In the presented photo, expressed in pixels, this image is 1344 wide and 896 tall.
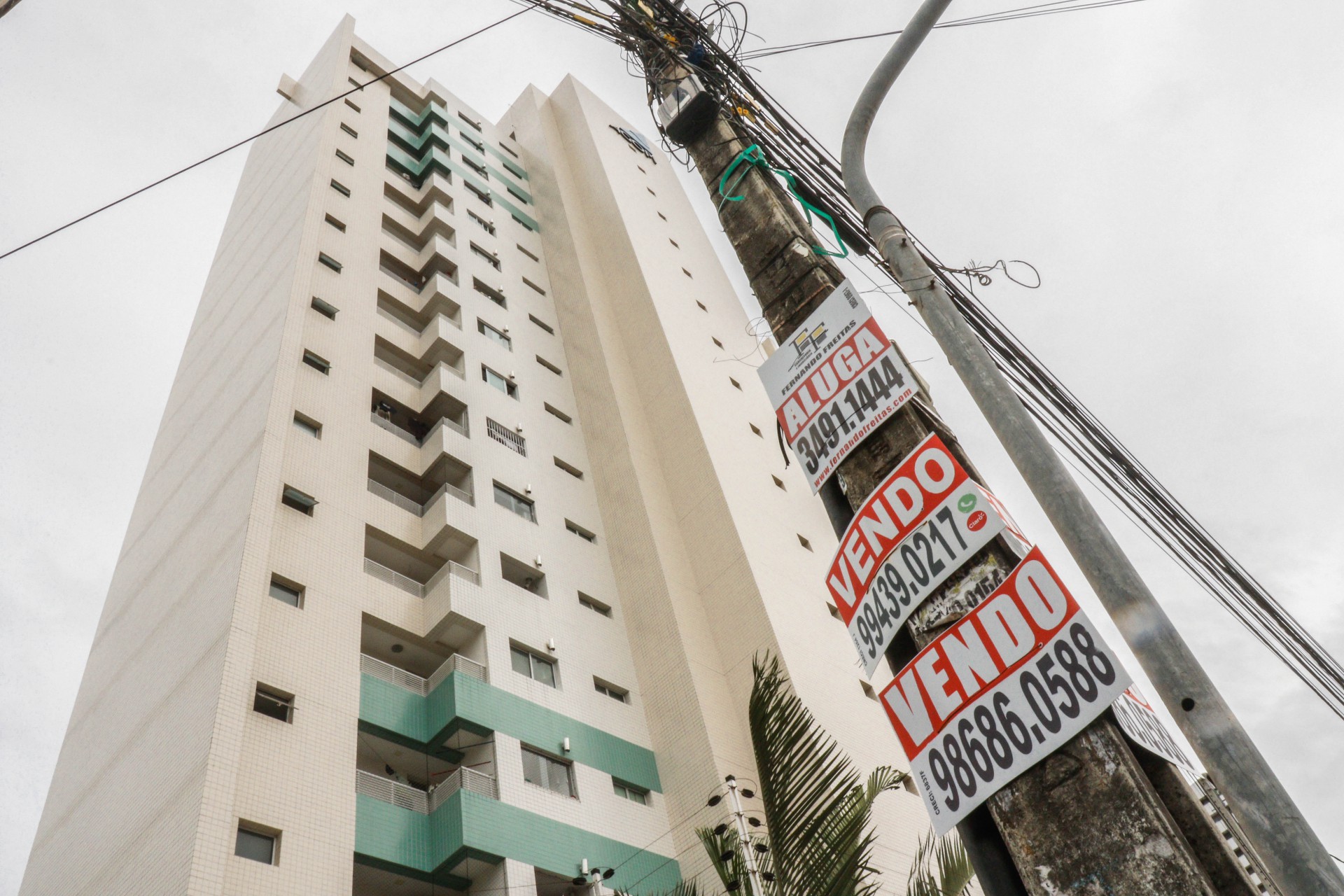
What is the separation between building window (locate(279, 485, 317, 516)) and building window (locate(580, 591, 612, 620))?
20.3 feet

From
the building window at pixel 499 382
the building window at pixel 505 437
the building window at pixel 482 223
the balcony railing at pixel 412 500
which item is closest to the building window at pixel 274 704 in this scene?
the balcony railing at pixel 412 500

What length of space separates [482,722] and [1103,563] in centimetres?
1381

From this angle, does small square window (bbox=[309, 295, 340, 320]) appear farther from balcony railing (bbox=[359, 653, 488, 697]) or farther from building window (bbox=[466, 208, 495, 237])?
building window (bbox=[466, 208, 495, 237])

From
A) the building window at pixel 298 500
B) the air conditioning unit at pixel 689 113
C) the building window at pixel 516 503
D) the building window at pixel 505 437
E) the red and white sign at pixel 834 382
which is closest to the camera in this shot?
the red and white sign at pixel 834 382

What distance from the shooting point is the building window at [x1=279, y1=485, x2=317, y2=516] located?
16812mm

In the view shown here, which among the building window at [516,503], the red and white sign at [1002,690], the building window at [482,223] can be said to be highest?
the building window at [482,223]

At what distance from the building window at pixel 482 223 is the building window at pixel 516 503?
13.0 metres

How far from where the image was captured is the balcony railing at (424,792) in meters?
14.1

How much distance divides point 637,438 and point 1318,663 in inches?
663

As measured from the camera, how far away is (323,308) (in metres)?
22.1

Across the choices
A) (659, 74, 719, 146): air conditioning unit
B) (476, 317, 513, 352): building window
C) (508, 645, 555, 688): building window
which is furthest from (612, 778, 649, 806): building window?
(476, 317, 513, 352): building window

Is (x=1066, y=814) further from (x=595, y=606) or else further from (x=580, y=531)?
(x=580, y=531)

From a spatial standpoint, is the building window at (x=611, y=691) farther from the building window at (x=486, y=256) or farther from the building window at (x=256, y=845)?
the building window at (x=486, y=256)

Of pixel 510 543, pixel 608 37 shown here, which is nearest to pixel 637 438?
pixel 510 543
